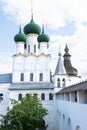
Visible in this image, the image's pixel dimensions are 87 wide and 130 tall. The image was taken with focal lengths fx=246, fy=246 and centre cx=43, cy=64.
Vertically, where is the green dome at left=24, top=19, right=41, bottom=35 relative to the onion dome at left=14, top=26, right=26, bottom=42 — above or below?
above

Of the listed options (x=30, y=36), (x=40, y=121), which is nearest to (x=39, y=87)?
(x=30, y=36)

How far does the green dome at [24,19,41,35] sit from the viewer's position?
31266 millimetres

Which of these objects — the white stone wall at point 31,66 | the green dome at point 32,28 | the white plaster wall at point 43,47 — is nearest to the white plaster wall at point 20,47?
the white stone wall at point 31,66

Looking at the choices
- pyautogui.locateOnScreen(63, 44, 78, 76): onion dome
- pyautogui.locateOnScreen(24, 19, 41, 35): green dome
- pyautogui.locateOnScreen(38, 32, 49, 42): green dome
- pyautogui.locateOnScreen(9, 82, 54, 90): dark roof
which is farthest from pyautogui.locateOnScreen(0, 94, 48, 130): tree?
pyautogui.locateOnScreen(63, 44, 78, 76): onion dome

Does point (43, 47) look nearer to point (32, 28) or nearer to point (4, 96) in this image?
point (32, 28)

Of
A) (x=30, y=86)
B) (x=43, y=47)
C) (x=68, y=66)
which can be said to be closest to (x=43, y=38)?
(x=43, y=47)

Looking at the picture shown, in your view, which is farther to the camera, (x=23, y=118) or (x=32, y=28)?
(x=32, y=28)

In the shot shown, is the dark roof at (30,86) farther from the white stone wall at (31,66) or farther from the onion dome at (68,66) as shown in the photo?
the onion dome at (68,66)

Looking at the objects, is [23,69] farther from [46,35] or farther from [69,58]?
[69,58]

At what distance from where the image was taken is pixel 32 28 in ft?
103

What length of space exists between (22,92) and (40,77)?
311 cm

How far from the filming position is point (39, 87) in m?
29.0

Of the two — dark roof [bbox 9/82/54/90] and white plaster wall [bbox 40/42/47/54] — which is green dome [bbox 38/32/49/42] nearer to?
white plaster wall [bbox 40/42/47/54]

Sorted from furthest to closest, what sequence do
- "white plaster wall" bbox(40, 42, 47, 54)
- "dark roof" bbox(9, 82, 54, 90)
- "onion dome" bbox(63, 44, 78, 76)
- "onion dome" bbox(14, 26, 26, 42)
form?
"onion dome" bbox(63, 44, 78, 76) → "onion dome" bbox(14, 26, 26, 42) → "white plaster wall" bbox(40, 42, 47, 54) → "dark roof" bbox(9, 82, 54, 90)
